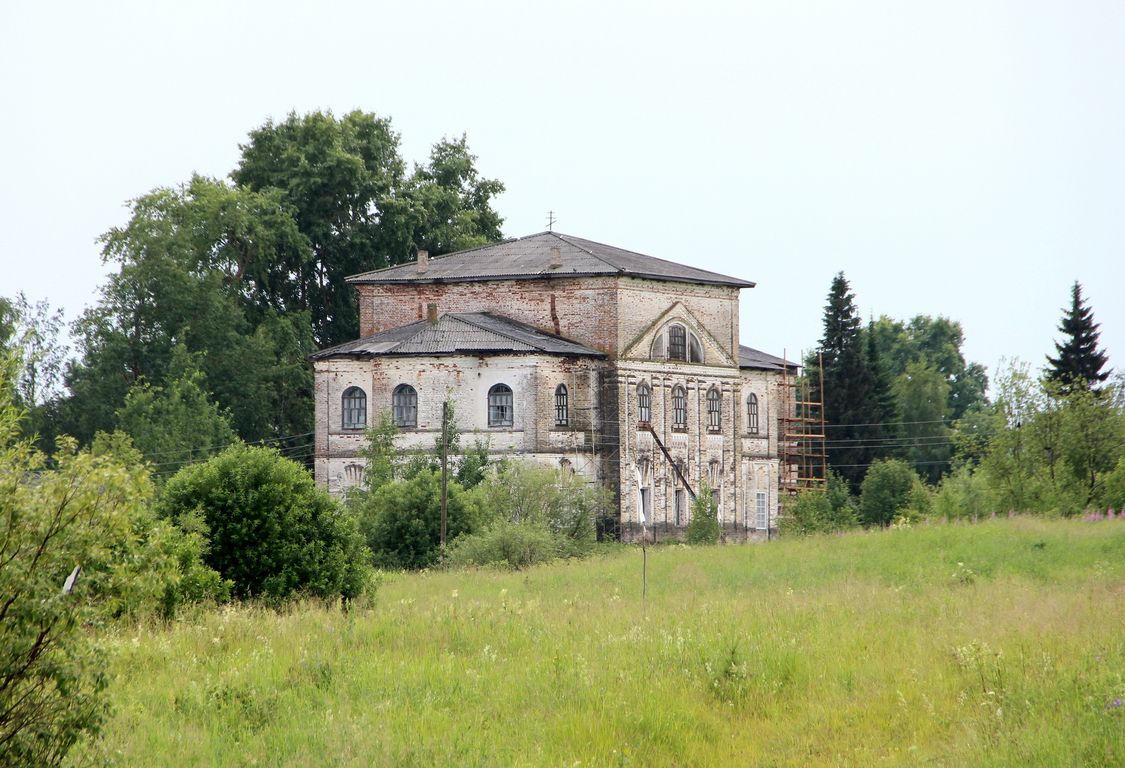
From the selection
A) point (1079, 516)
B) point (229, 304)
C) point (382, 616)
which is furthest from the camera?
point (229, 304)

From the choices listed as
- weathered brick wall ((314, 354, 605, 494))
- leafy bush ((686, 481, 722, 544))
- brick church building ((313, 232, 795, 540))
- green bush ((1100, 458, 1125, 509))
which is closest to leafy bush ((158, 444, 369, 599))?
green bush ((1100, 458, 1125, 509))

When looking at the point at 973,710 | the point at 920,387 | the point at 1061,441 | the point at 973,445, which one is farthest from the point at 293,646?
the point at 920,387

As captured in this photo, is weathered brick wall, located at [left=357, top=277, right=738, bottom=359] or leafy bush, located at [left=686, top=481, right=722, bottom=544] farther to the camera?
weathered brick wall, located at [left=357, top=277, right=738, bottom=359]

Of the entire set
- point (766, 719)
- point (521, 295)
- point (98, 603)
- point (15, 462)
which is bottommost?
point (766, 719)

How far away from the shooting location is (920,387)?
87.1 metres

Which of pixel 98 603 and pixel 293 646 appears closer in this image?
pixel 98 603

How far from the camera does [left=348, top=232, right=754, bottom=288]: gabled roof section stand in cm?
5284

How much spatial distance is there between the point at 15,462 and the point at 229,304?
5111 centimetres

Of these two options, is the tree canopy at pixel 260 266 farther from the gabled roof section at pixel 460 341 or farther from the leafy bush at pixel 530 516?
the leafy bush at pixel 530 516

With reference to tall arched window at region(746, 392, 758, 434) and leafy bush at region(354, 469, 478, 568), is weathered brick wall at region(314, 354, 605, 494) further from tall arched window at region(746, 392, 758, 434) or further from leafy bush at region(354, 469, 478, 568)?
tall arched window at region(746, 392, 758, 434)

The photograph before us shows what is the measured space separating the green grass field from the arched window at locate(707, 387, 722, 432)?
33.0 meters

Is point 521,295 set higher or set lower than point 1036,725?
higher

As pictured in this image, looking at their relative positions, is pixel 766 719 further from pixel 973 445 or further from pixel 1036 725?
pixel 973 445

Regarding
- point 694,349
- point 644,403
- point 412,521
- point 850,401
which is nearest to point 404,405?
point 644,403
